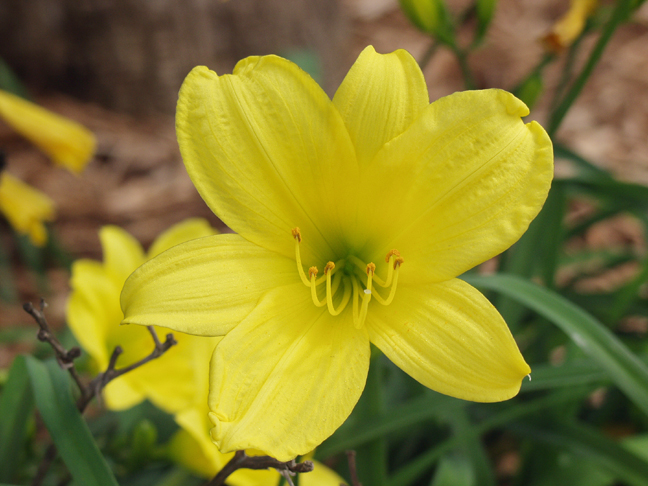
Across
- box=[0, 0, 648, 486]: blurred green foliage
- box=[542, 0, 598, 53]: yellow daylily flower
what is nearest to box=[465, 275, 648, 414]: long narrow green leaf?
box=[0, 0, 648, 486]: blurred green foliage

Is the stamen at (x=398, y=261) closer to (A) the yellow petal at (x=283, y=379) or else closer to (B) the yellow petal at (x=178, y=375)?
(A) the yellow petal at (x=283, y=379)

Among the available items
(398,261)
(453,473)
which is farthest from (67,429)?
(453,473)

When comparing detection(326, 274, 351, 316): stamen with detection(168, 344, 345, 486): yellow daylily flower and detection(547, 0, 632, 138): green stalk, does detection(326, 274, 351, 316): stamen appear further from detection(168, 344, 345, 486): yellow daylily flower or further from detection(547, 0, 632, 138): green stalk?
detection(547, 0, 632, 138): green stalk

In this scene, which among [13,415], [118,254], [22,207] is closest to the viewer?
[13,415]

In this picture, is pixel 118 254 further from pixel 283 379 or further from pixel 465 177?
pixel 465 177

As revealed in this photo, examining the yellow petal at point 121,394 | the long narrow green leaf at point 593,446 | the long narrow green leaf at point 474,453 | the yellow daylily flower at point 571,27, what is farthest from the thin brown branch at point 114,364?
the yellow daylily flower at point 571,27

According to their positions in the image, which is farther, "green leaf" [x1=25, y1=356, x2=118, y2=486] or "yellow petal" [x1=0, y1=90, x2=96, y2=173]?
"yellow petal" [x1=0, y1=90, x2=96, y2=173]
